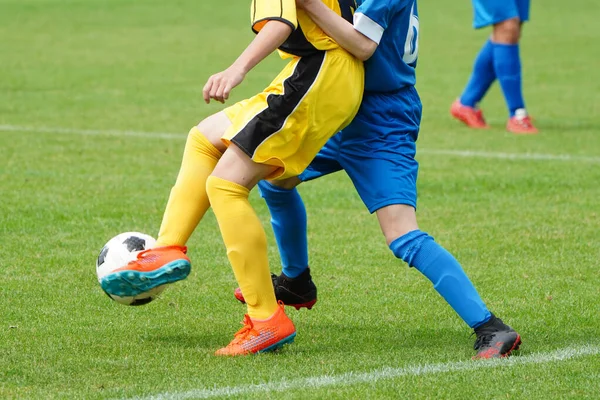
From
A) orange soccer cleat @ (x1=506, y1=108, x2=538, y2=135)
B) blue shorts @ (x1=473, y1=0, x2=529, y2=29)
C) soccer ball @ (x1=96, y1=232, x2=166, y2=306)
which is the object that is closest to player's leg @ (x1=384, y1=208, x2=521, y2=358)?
soccer ball @ (x1=96, y1=232, x2=166, y2=306)

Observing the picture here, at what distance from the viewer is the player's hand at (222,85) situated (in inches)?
166

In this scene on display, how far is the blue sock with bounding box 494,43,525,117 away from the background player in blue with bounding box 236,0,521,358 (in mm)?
6424

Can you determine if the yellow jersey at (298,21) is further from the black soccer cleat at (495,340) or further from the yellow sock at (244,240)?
the black soccer cleat at (495,340)

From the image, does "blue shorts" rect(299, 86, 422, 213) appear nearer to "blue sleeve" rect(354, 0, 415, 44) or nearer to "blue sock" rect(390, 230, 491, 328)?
"blue sock" rect(390, 230, 491, 328)

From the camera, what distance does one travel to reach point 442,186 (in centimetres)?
849

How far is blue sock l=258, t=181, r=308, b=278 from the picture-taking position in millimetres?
5090

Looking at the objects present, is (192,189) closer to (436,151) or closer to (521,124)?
(436,151)

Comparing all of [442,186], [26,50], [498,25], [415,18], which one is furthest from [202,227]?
[26,50]

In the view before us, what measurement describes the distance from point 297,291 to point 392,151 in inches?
36.4

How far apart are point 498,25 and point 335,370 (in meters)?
7.43

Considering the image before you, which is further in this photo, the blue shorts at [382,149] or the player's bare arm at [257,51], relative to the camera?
the blue shorts at [382,149]

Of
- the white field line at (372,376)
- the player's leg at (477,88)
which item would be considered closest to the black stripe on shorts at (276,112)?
the white field line at (372,376)

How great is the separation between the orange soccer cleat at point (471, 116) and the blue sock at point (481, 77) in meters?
0.06

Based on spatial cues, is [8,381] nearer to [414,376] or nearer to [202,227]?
[414,376]
